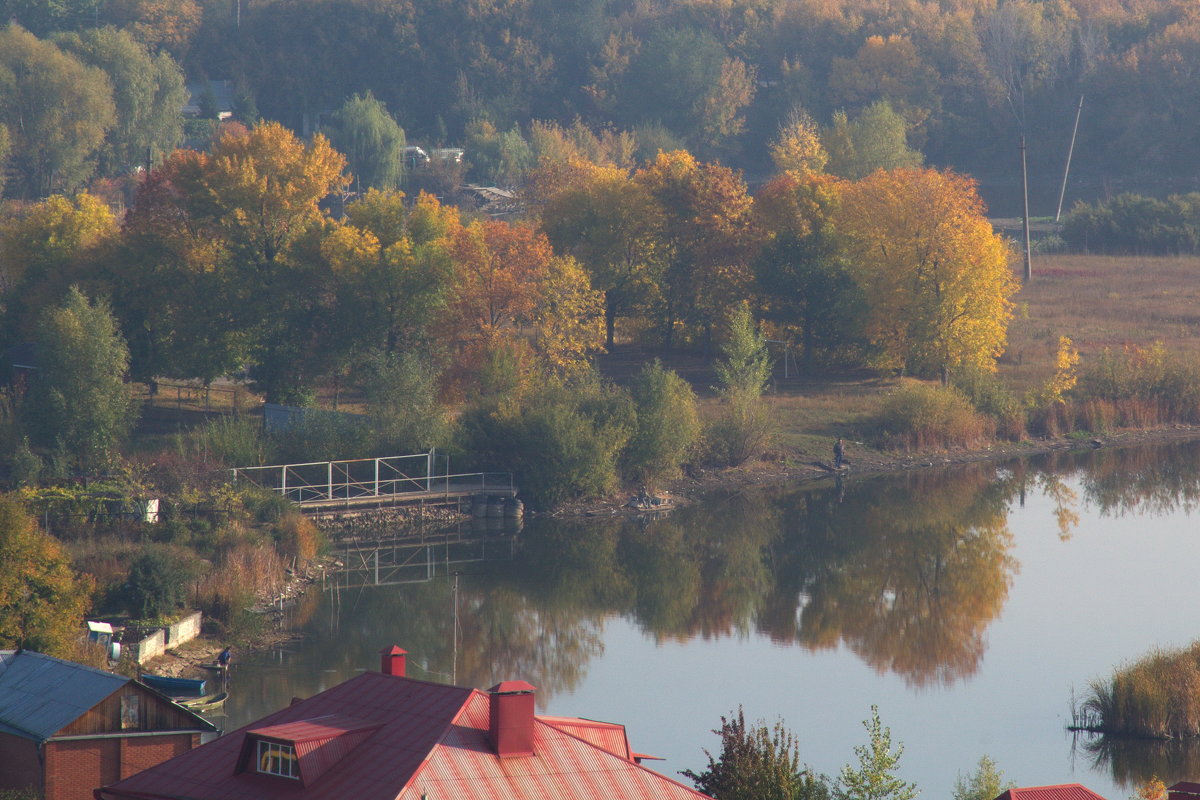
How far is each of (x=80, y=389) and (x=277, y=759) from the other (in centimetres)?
2754

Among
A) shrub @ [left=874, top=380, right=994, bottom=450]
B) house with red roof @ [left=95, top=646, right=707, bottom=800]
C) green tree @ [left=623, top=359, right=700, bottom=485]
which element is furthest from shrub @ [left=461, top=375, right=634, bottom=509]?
house with red roof @ [left=95, top=646, right=707, bottom=800]

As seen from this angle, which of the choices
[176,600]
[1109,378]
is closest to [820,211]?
[1109,378]

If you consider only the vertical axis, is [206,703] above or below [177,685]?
below

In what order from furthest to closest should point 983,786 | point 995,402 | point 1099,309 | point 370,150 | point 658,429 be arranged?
1. point 370,150
2. point 1099,309
3. point 995,402
4. point 658,429
5. point 983,786

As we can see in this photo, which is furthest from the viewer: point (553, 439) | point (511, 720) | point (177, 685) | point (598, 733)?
point (553, 439)

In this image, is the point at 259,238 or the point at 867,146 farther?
the point at 867,146

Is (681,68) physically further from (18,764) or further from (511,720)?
(511,720)

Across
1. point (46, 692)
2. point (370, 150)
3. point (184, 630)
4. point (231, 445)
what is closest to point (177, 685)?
point (184, 630)

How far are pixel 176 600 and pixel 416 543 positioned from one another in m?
10.3

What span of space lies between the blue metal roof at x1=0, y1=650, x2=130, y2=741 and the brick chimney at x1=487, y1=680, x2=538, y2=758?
658 centimetres

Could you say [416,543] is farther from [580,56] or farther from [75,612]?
[580,56]

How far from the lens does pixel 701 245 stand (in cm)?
5731

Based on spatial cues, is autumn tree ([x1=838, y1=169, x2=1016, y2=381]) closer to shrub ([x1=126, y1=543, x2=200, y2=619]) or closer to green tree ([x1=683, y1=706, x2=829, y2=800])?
shrub ([x1=126, y1=543, x2=200, y2=619])

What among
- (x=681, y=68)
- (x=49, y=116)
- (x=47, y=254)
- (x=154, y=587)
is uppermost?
(x=681, y=68)
